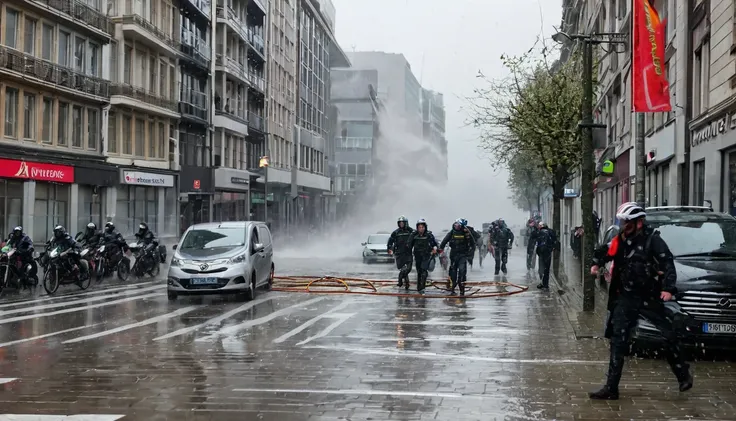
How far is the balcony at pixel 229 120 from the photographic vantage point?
167 feet

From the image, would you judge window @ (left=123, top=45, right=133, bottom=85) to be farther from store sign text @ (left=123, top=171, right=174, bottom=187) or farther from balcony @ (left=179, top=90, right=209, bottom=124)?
balcony @ (left=179, top=90, right=209, bottom=124)

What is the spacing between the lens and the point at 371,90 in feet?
373

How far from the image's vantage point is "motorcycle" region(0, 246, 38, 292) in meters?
19.1

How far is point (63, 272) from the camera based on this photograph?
818 inches

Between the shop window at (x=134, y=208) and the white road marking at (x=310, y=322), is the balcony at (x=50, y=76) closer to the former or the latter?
the shop window at (x=134, y=208)

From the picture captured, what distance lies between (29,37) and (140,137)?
1050 cm

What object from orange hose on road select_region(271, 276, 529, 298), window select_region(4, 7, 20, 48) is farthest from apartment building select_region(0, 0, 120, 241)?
orange hose on road select_region(271, 276, 529, 298)

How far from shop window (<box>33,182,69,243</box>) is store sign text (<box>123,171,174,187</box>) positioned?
187 inches

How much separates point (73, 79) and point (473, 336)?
2551 centimetres

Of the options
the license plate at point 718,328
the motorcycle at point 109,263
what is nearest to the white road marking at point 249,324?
the license plate at point 718,328

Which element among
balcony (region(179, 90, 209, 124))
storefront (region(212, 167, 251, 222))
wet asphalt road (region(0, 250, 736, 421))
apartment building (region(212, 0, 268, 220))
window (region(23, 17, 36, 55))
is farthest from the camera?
storefront (region(212, 167, 251, 222))

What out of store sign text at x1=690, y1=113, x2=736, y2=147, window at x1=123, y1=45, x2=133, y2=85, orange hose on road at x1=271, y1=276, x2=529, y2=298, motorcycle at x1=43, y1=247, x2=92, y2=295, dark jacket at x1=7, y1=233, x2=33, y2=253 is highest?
window at x1=123, y1=45, x2=133, y2=85

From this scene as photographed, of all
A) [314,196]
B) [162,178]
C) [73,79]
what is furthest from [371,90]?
[73,79]

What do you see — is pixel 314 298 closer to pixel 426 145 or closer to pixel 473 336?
pixel 473 336
